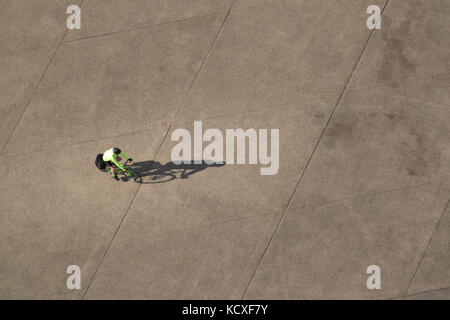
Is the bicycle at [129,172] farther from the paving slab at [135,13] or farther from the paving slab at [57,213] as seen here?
the paving slab at [135,13]

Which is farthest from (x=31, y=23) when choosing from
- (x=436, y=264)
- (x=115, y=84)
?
(x=436, y=264)

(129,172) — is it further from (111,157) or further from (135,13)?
(135,13)

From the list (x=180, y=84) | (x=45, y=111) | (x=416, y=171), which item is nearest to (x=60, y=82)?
(x=45, y=111)

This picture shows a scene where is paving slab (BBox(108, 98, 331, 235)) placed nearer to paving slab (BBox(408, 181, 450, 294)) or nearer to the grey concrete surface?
the grey concrete surface

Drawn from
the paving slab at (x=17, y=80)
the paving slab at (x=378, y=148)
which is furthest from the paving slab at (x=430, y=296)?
the paving slab at (x=17, y=80)

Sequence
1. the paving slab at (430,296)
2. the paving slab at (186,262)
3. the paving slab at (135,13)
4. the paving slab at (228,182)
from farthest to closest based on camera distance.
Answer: the paving slab at (135,13)
the paving slab at (228,182)
the paving slab at (186,262)
the paving slab at (430,296)

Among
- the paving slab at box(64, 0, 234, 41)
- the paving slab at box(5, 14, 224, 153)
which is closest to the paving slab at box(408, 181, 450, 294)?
the paving slab at box(5, 14, 224, 153)
